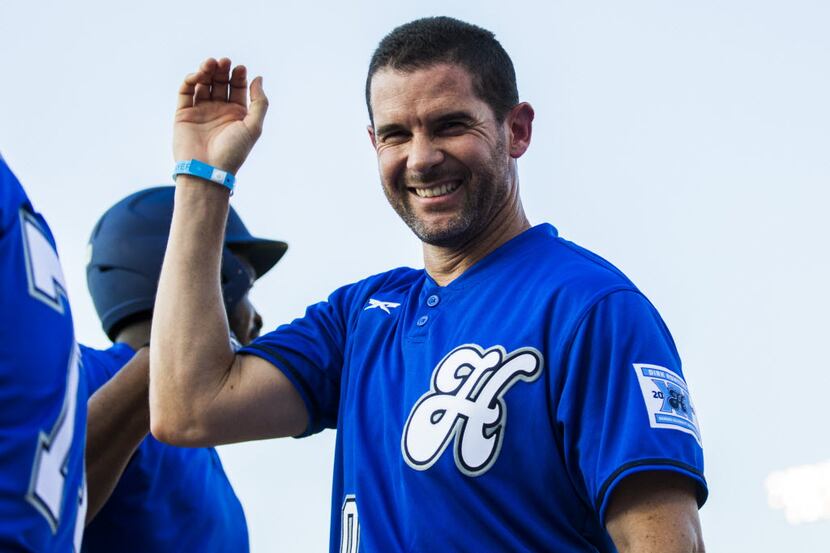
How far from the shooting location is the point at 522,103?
3.72m

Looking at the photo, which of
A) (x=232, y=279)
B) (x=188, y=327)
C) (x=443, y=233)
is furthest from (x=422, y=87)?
(x=232, y=279)

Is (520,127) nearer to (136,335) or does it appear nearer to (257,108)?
(257,108)

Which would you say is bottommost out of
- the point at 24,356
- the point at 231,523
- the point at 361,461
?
the point at 231,523

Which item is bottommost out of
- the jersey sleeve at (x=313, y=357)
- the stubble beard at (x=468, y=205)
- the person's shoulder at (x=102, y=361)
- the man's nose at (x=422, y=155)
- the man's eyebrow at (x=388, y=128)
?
the person's shoulder at (x=102, y=361)

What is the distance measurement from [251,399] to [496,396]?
29.2 inches

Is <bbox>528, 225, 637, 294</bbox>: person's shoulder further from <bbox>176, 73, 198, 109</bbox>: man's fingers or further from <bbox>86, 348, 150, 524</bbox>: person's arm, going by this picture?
<bbox>86, 348, 150, 524</bbox>: person's arm

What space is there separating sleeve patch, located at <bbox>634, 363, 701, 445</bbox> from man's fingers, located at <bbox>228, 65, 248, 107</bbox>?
161 centimetres

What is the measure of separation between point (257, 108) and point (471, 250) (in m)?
0.84

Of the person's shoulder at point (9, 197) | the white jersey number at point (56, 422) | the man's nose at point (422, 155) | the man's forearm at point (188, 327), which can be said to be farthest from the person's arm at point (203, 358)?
the person's shoulder at point (9, 197)

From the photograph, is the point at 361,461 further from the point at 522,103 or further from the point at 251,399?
the point at 522,103

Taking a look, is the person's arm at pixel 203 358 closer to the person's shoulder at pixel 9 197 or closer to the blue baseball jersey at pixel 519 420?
the blue baseball jersey at pixel 519 420

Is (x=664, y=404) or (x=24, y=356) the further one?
(x=664, y=404)

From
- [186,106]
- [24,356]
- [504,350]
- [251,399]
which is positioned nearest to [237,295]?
[186,106]

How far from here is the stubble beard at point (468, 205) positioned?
349cm
